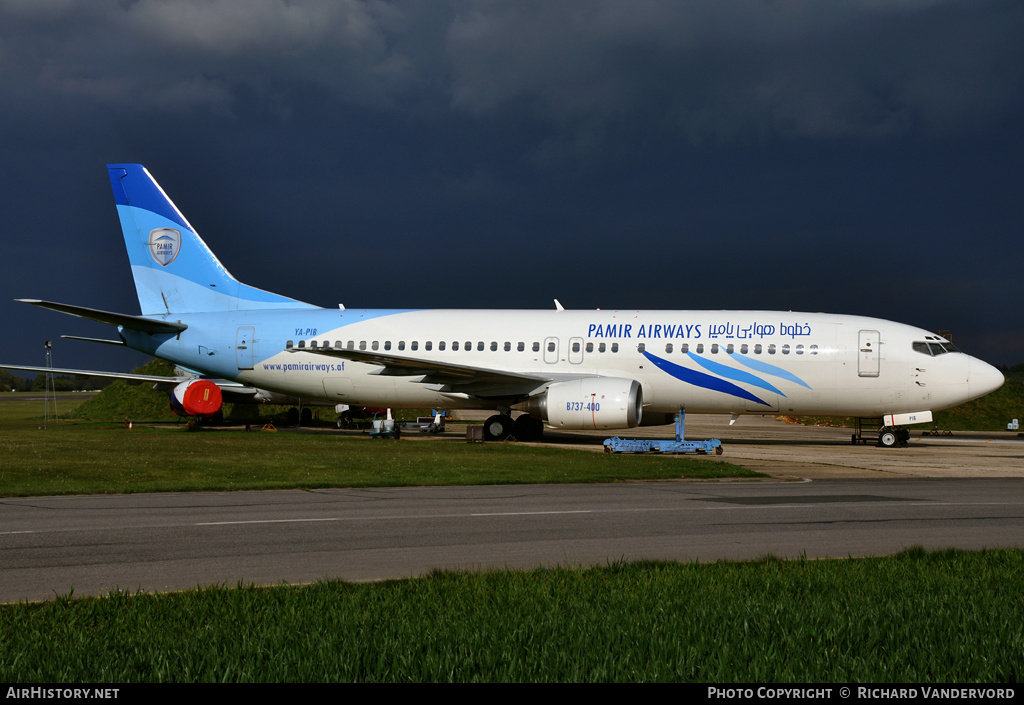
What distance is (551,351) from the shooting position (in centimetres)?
2606

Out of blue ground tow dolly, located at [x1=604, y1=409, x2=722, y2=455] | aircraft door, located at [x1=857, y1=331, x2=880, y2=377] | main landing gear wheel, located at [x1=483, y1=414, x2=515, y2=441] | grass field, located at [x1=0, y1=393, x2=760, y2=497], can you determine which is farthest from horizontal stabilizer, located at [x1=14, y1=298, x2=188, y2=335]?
aircraft door, located at [x1=857, y1=331, x2=880, y2=377]

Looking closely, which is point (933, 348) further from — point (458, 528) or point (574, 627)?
point (574, 627)

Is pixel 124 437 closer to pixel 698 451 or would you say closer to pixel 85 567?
pixel 698 451

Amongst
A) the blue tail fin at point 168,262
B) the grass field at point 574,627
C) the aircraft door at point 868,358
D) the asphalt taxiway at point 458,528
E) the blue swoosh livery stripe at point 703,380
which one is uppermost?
the blue tail fin at point 168,262

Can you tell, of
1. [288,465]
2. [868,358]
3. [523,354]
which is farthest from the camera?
[523,354]

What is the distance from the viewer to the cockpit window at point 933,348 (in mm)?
24172

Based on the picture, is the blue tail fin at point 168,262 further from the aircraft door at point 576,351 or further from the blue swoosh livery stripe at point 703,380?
the blue swoosh livery stripe at point 703,380

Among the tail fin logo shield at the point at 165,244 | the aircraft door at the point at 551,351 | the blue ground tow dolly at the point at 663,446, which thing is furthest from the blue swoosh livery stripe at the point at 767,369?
the tail fin logo shield at the point at 165,244

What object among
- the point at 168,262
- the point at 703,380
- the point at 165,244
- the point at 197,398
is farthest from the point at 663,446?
the point at 165,244

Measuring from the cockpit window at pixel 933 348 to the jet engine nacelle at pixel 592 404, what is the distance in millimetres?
7902

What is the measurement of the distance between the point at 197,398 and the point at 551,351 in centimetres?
1286

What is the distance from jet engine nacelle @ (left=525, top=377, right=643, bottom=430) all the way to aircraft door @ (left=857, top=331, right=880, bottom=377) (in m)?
6.21

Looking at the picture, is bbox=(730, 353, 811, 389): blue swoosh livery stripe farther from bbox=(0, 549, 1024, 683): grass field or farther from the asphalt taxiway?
bbox=(0, 549, 1024, 683): grass field

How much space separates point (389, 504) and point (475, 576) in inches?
214
